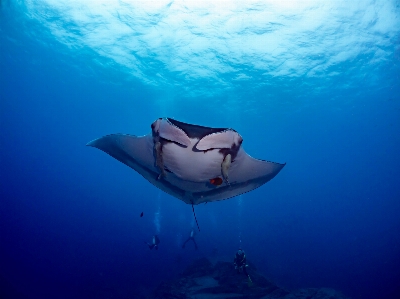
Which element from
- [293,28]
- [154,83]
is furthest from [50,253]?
[293,28]

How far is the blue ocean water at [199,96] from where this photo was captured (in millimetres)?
14695

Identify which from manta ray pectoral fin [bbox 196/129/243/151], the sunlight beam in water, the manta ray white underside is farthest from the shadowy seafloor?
the sunlight beam in water

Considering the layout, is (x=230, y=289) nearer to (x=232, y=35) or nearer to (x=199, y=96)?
(x=232, y=35)

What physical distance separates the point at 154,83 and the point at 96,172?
218ft

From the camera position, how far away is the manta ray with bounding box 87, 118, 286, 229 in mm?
2762

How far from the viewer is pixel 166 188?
4.59 meters

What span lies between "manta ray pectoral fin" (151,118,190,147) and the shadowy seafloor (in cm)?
776

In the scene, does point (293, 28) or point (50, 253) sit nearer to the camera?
point (293, 28)

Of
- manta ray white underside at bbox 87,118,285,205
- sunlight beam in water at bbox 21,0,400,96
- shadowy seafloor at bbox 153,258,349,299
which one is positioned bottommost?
shadowy seafloor at bbox 153,258,349,299

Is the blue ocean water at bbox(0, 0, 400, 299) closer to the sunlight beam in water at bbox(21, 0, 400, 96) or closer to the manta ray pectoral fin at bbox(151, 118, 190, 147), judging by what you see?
the sunlight beam in water at bbox(21, 0, 400, 96)

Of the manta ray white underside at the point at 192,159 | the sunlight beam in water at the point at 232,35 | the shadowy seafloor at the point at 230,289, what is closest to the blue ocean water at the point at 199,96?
the sunlight beam in water at the point at 232,35

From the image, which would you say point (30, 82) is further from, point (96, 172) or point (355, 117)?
point (96, 172)

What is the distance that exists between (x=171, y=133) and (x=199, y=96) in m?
22.6

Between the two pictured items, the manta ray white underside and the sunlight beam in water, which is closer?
the manta ray white underside
